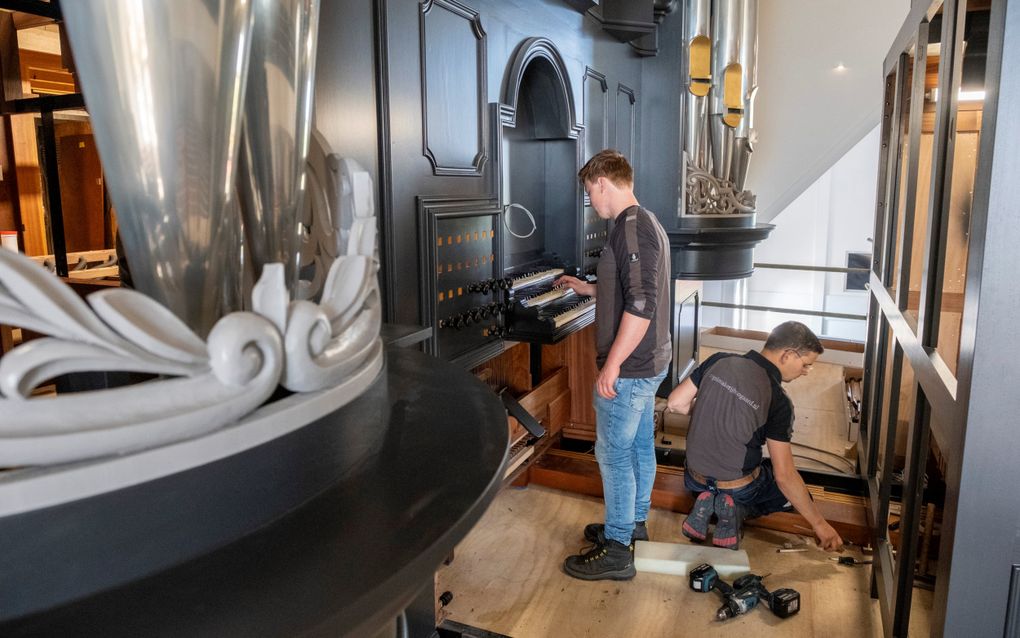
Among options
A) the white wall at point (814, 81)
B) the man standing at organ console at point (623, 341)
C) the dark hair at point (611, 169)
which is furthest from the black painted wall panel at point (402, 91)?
the white wall at point (814, 81)

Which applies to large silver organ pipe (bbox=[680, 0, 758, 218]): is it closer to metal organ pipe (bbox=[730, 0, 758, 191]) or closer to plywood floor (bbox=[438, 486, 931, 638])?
metal organ pipe (bbox=[730, 0, 758, 191])

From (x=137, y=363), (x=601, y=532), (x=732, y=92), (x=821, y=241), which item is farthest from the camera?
(x=821, y=241)

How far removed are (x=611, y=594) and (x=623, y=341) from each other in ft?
3.12

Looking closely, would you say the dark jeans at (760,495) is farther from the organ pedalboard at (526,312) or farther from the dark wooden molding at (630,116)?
the dark wooden molding at (630,116)

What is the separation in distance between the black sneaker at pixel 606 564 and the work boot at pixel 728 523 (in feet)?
1.34

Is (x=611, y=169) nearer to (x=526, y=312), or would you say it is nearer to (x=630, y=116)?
(x=526, y=312)

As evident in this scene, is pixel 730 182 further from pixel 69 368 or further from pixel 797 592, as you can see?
pixel 69 368

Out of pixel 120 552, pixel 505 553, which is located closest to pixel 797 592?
pixel 505 553

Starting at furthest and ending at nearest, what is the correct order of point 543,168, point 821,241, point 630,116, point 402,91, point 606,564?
1. point 821,241
2. point 630,116
3. point 543,168
4. point 606,564
5. point 402,91

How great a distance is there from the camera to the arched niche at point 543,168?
3564 mm

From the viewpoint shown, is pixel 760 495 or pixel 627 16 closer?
pixel 760 495

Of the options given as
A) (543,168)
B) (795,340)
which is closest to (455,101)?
(543,168)

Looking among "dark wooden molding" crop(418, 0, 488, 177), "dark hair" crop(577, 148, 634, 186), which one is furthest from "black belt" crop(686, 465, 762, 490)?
"dark wooden molding" crop(418, 0, 488, 177)

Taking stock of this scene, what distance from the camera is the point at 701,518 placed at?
2975 mm
